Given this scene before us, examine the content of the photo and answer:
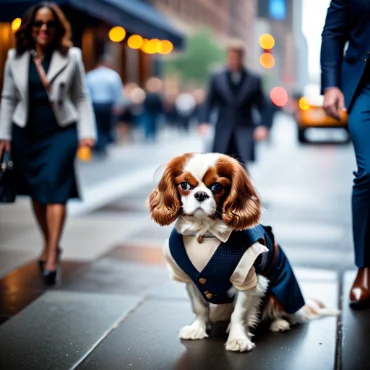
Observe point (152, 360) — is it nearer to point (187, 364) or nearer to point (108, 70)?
point (187, 364)

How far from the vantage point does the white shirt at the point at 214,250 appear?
3805mm

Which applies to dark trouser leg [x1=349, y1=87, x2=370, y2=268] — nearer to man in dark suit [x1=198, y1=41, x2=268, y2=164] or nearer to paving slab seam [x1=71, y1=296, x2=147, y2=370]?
paving slab seam [x1=71, y1=296, x2=147, y2=370]

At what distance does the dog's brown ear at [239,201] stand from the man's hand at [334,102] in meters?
1.28

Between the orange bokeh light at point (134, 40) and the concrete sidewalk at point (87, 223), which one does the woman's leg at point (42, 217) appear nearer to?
the concrete sidewalk at point (87, 223)

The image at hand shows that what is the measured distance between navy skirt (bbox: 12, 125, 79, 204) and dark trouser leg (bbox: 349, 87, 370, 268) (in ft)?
7.13

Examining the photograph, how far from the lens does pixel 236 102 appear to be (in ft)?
30.5

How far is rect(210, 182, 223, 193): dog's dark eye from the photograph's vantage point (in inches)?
144

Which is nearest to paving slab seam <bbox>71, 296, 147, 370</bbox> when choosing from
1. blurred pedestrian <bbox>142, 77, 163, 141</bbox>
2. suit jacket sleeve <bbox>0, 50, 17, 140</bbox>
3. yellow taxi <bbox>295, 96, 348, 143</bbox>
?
suit jacket sleeve <bbox>0, 50, 17, 140</bbox>

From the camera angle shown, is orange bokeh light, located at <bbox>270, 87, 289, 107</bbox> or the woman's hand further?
orange bokeh light, located at <bbox>270, 87, 289, 107</bbox>

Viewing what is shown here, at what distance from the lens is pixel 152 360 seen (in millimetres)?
3873

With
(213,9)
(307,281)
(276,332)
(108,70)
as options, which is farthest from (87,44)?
(213,9)

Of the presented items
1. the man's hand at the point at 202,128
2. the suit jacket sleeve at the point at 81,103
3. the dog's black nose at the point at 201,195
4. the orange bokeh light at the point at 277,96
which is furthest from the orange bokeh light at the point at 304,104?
the dog's black nose at the point at 201,195

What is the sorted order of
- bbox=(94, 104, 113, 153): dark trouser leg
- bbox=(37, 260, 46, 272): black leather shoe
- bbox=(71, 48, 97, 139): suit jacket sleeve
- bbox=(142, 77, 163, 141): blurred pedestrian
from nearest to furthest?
bbox=(71, 48, 97, 139): suit jacket sleeve
bbox=(37, 260, 46, 272): black leather shoe
bbox=(94, 104, 113, 153): dark trouser leg
bbox=(142, 77, 163, 141): blurred pedestrian

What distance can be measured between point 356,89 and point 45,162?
92.5 inches
